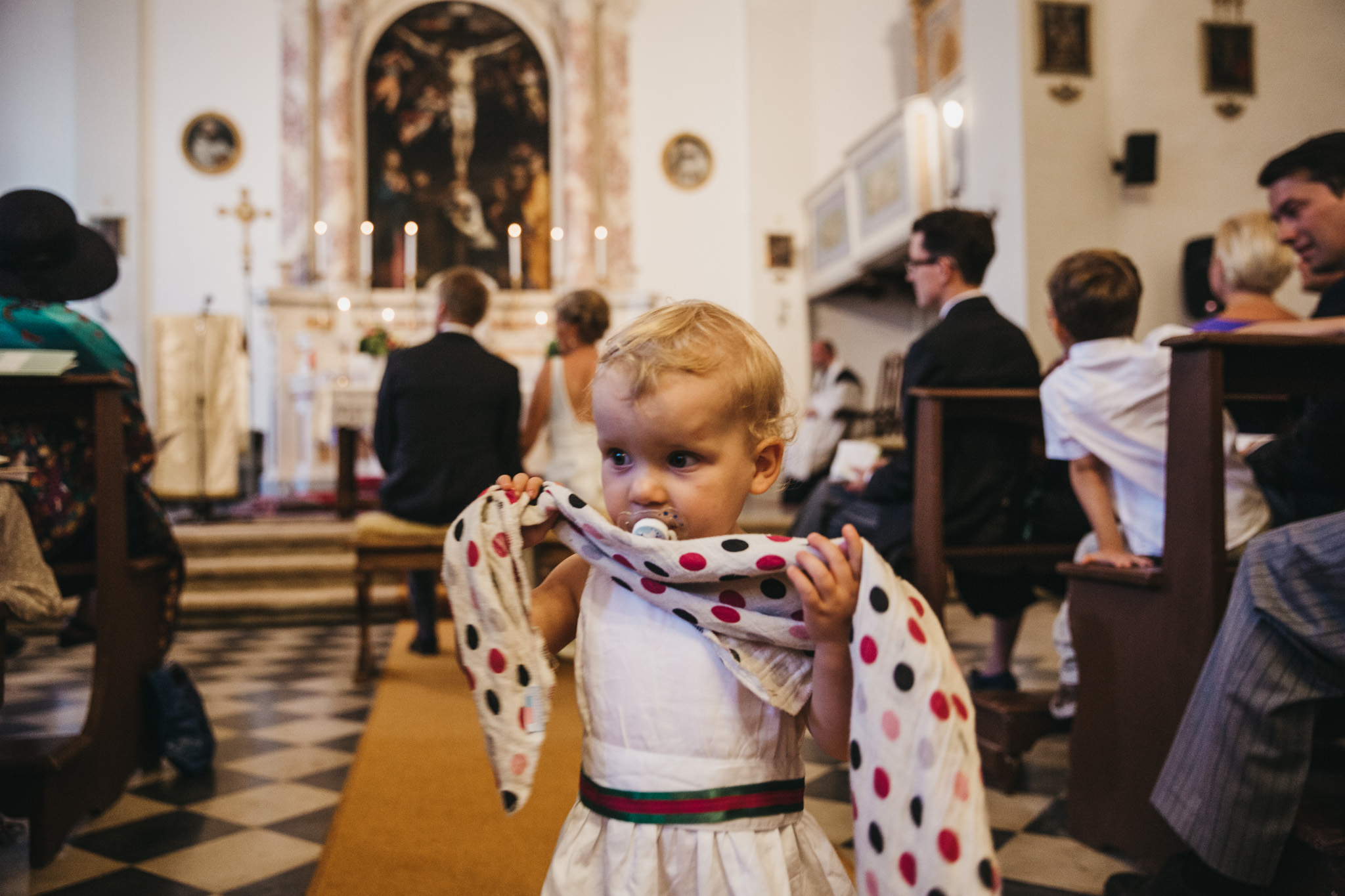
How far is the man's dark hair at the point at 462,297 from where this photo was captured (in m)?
3.81

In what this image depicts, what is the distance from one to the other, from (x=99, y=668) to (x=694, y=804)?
1807 mm

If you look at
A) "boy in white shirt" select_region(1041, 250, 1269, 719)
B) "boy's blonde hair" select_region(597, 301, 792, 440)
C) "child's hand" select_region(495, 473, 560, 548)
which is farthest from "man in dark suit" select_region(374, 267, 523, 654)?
"boy's blonde hair" select_region(597, 301, 792, 440)

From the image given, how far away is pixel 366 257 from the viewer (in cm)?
1001

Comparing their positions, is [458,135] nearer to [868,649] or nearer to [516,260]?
[516,260]

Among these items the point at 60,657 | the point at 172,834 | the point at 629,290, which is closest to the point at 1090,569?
the point at 172,834

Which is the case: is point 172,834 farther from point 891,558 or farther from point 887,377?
point 887,377

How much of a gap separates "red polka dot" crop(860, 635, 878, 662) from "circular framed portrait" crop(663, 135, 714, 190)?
1078cm

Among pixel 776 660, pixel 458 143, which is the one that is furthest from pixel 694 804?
pixel 458 143

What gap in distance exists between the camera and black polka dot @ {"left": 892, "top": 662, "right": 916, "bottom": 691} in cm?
82

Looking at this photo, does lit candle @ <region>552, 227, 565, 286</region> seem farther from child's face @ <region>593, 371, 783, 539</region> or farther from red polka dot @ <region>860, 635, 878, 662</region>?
red polka dot @ <region>860, 635, 878, 662</region>

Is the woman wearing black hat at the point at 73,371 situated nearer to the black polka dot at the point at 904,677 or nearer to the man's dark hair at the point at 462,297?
the man's dark hair at the point at 462,297

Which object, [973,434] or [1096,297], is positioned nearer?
[1096,297]

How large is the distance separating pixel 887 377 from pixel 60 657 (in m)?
8.20

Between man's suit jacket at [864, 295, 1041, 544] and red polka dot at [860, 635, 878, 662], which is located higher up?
man's suit jacket at [864, 295, 1041, 544]
